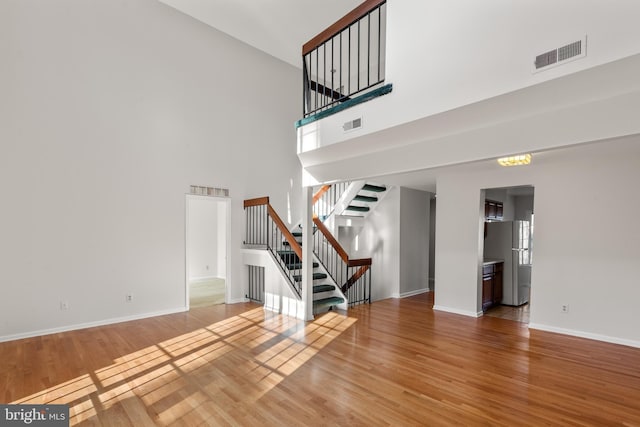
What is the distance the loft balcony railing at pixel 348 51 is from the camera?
3799 mm

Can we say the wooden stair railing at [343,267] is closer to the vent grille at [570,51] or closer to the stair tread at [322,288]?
the stair tread at [322,288]

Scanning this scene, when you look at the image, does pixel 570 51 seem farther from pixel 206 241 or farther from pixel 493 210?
pixel 206 241

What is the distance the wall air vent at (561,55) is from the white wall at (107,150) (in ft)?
17.7

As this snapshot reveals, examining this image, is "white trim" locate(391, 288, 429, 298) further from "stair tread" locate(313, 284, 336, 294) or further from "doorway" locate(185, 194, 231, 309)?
"doorway" locate(185, 194, 231, 309)

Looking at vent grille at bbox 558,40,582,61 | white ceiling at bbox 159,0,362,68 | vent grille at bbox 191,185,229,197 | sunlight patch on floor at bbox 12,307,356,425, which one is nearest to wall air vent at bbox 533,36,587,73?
vent grille at bbox 558,40,582,61

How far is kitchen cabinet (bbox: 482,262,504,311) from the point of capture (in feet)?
19.6

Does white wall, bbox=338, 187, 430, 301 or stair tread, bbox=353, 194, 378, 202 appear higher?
stair tread, bbox=353, 194, 378, 202

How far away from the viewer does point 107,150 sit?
509 centimetres

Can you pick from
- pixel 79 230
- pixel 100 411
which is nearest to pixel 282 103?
pixel 79 230

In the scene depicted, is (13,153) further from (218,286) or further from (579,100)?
(579,100)

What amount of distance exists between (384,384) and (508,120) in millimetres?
2684

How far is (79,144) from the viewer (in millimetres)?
4844

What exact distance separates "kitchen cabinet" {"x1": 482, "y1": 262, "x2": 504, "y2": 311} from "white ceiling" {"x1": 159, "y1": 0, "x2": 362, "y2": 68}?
545 cm

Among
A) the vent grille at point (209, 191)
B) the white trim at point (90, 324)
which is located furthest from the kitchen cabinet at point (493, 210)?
the white trim at point (90, 324)
